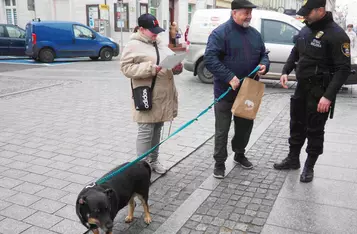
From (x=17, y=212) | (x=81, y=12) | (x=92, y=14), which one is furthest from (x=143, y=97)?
(x=81, y=12)

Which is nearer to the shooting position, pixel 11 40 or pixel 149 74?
pixel 149 74

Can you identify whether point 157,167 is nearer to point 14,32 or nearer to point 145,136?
point 145,136

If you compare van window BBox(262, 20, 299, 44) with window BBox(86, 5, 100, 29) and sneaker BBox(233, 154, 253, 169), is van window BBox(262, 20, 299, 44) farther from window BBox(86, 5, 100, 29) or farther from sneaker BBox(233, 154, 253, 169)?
Result: window BBox(86, 5, 100, 29)

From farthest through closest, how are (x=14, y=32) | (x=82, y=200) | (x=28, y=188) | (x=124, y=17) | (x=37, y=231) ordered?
(x=124, y=17), (x=14, y=32), (x=28, y=188), (x=37, y=231), (x=82, y=200)

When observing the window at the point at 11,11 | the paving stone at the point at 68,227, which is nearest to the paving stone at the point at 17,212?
the paving stone at the point at 68,227

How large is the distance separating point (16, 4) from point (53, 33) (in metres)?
9.53

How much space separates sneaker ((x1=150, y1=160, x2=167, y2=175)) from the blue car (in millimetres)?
13662

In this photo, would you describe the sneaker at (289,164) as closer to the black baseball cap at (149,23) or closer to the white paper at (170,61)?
the white paper at (170,61)

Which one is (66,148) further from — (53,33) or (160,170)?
(53,33)

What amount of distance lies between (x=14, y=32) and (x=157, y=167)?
15.5 metres

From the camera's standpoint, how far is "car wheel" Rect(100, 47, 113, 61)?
59.0ft

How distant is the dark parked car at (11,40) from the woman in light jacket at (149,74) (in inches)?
600

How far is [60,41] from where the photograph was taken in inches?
664

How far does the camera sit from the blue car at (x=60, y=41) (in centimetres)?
1639
